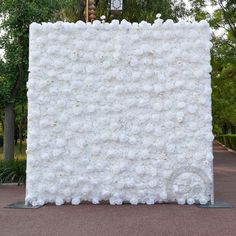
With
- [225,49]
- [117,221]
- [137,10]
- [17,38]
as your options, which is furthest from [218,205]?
[225,49]

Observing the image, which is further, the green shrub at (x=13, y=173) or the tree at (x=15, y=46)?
the tree at (x=15, y=46)

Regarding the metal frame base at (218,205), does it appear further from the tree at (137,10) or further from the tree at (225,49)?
the tree at (225,49)

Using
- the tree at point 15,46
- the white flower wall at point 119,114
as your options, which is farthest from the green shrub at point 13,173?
the white flower wall at point 119,114

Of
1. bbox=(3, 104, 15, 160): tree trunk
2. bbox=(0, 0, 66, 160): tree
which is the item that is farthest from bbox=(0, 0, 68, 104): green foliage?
bbox=(3, 104, 15, 160): tree trunk

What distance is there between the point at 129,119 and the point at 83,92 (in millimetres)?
1044

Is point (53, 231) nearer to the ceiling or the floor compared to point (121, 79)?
nearer to the floor

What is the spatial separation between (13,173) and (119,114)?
5.63 meters

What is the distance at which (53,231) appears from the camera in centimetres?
714

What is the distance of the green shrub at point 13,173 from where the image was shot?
13.8 meters

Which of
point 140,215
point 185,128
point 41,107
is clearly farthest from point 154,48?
point 140,215

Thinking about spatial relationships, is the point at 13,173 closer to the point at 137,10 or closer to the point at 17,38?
the point at 17,38

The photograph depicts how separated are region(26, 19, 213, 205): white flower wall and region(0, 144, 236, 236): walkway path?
0.45 metres

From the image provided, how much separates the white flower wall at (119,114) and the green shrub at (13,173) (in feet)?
14.7

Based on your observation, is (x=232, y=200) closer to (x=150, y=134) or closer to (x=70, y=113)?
(x=150, y=134)
